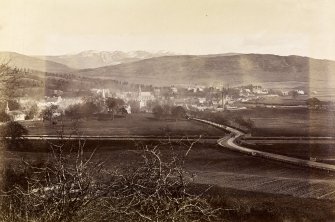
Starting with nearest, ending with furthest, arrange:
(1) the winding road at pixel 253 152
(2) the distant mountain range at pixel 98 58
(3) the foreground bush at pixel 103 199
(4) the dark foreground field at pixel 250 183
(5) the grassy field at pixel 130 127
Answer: (3) the foreground bush at pixel 103 199 < (4) the dark foreground field at pixel 250 183 < (1) the winding road at pixel 253 152 < (2) the distant mountain range at pixel 98 58 < (5) the grassy field at pixel 130 127

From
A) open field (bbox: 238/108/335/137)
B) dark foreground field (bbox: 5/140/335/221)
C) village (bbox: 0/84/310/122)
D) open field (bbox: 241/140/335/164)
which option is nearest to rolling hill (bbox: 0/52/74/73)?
village (bbox: 0/84/310/122)

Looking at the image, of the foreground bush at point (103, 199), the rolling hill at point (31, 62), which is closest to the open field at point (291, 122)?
the foreground bush at point (103, 199)

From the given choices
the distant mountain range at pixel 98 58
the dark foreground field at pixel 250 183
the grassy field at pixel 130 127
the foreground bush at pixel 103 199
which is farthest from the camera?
the grassy field at pixel 130 127

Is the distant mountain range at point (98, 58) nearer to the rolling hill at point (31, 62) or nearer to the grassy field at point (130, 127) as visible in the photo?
the rolling hill at point (31, 62)

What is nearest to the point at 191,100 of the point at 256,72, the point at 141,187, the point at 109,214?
the point at 256,72

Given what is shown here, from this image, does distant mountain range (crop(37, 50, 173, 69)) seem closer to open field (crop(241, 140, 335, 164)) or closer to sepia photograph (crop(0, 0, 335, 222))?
sepia photograph (crop(0, 0, 335, 222))

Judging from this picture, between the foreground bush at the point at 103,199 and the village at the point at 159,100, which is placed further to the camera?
the village at the point at 159,100

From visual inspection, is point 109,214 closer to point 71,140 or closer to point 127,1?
point 71,140
